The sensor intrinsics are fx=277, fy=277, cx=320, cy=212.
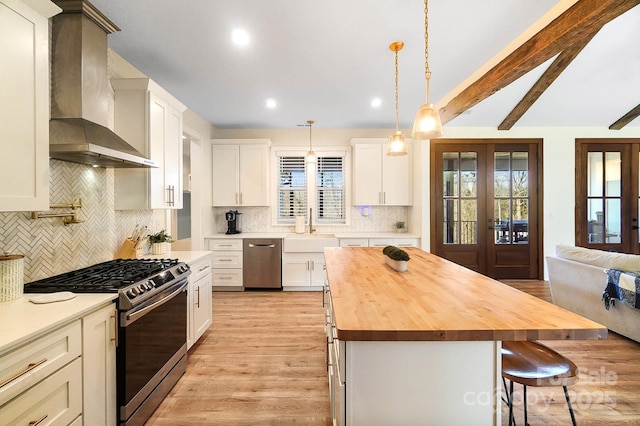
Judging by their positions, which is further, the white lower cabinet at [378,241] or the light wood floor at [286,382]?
the white lower cabinet at [378,241]

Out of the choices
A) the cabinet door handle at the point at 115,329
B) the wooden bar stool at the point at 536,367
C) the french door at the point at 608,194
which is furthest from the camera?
the french door at the point at 608,194

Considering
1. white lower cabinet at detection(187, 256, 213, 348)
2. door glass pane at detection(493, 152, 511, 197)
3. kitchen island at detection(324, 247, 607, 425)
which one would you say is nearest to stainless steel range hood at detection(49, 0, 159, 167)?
white lower cabinet at detection(187, 256, 213, 348)

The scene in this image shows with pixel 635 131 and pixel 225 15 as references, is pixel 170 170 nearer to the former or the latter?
pixel 225 15

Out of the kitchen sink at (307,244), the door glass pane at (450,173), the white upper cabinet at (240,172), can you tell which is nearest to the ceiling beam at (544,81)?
the door glass pane at (450,173)

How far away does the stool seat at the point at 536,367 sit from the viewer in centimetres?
122

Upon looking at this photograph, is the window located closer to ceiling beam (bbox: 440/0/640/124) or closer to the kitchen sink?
the kitchen sink

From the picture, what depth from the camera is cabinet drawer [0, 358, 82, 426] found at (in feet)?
3.43

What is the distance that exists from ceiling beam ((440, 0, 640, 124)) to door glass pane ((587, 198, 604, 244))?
362cm

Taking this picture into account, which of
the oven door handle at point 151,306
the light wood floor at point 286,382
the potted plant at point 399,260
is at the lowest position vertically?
the light wood floor at point 286,382

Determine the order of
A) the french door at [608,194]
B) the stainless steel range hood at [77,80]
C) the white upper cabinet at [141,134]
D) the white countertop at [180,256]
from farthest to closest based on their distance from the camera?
the french door at [608,194] → the white countertop at [180,256] → the white upper cabinet at [141,134] → the stainless steel range hood at [77,80]

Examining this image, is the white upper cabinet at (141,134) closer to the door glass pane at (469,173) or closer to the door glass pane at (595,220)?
the door glass pane at (469,173)

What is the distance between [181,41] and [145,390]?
8.99ft

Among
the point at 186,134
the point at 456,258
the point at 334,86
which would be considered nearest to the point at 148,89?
the point at 186,134

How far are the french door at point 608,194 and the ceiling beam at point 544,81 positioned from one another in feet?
4.79
